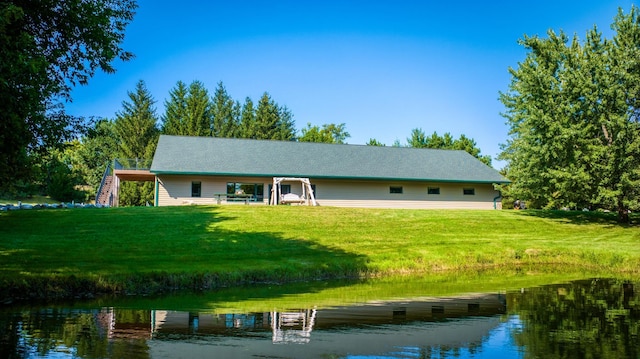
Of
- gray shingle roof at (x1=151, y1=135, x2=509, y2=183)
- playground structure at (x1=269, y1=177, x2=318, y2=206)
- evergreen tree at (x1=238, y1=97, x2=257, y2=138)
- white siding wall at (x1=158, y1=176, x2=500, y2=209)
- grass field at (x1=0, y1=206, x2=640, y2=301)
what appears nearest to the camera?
grass field at (x1=0, y1=206, x2=640, y2=301)

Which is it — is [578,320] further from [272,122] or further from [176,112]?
[272,122]

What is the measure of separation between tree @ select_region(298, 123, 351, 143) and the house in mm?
30428

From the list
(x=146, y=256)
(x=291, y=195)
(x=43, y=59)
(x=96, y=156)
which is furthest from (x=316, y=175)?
(x=96, y=156)

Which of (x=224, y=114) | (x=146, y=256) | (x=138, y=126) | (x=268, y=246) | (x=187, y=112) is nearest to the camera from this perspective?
(x=146, y=256)

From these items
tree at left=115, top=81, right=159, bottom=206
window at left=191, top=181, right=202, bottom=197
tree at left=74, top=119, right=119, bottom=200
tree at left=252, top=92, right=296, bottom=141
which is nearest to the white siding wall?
window at left=191, top=181, right=202, bottom=197

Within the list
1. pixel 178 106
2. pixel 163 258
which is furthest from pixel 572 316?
pixel 178 106

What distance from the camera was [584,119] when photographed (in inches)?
1032

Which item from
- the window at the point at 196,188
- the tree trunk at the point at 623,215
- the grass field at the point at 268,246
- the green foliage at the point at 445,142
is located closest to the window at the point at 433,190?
the grass field at the point at 268,246

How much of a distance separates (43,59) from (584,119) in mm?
24418

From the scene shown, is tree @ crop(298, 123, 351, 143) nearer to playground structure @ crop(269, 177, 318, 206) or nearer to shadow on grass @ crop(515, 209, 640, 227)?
playground structure @ crop(269, 177, 318, 206)

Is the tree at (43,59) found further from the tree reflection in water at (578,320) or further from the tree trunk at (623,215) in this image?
the tree trunk at (623,215)

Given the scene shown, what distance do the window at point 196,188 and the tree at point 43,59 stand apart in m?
17.4

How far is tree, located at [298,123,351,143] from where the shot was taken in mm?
71062

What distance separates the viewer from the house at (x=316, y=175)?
3253 centimetres
